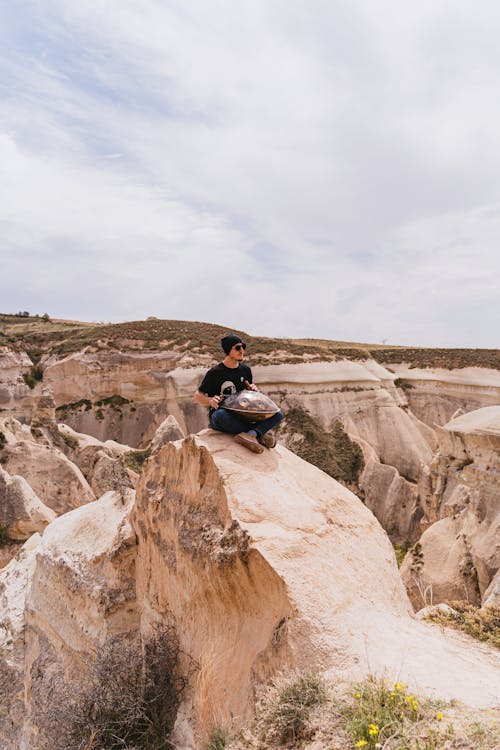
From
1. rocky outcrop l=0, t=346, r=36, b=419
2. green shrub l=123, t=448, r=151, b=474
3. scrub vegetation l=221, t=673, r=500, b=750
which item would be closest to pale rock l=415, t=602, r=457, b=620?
scrub vegetation l=221, t=673, r=500, b=750

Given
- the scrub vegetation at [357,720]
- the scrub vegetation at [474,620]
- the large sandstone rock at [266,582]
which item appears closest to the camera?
the scrub vegetation at [357,720]

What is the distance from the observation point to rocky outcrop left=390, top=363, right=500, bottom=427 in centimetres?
3127

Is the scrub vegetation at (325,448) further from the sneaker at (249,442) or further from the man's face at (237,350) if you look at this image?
the sneaker at (249,442)

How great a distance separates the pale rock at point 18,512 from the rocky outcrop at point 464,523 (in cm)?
760

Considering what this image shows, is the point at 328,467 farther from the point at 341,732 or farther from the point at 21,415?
the point at 341,732

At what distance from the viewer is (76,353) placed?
3016 cm

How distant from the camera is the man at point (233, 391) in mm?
5051

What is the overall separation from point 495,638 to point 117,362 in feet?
88.4

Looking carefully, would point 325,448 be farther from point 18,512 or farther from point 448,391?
point 448,391

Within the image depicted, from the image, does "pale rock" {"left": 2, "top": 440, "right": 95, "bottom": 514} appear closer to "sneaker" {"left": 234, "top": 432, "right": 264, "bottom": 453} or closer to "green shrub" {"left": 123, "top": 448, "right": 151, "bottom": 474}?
"green shrub" {"left": 123, "top": 448, "right": 151, "bottom": 474}

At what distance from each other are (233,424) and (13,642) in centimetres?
383

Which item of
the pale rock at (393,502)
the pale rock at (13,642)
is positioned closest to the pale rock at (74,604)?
the pale rock at (13,642)

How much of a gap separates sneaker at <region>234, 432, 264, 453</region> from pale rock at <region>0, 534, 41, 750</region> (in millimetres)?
3499

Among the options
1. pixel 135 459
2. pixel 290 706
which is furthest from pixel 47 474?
pixel 290 706
